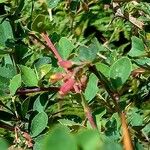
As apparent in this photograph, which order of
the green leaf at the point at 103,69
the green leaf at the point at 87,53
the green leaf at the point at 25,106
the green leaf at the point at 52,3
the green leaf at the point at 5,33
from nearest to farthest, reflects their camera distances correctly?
the green leaf at the point at 87,53 < the green leaf at the point at 103,69 < the green leaf at the point at 25,106 < the green leaf at the point at 5,33 < the green leaf at the point at 52,3

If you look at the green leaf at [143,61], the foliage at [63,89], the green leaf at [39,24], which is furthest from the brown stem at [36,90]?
the green leaf at [143,61]

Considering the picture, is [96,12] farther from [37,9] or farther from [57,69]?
[57,69]

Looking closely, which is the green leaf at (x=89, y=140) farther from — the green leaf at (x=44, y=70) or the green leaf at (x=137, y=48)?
the green leaf at (x=137, y=48)

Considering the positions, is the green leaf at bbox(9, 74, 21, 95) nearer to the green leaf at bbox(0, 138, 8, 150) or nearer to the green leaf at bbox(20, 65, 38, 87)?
the green leaf at bbox(20, 65, 38, 87)

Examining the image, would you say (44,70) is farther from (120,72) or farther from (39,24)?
(120,72)

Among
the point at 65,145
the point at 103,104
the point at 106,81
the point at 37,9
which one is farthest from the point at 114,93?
the point at 37,9

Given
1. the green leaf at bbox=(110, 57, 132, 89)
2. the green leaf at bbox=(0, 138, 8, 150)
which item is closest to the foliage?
the green leaf at bbox=(110, 57, 132, 89)
